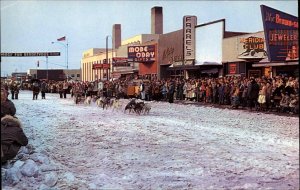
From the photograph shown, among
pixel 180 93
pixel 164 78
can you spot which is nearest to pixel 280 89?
pixel 180 93

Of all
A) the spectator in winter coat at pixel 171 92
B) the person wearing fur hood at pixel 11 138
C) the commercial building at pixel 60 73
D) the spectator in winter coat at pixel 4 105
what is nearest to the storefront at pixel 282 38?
the spectator in winter coat at pixel 4 105

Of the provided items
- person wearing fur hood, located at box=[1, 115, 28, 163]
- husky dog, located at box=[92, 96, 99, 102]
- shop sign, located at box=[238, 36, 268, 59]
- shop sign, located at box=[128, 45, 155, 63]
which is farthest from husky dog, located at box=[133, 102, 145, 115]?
shop sign, located at box=[238, 36, 268, 59]

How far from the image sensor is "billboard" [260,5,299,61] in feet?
4.88

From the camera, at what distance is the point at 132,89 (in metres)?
26.0

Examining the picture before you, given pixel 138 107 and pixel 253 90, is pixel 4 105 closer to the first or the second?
pixel 253 90

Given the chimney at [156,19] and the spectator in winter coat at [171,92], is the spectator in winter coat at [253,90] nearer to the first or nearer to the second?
the chimney at [156,19]

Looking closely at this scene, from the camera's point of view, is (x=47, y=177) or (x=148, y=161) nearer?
(x=47, y=177)

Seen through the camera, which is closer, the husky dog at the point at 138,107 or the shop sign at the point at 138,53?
the shop sign at the point at 138,53

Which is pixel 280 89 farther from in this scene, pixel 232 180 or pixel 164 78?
pixel 164 78

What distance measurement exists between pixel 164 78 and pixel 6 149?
21844mm

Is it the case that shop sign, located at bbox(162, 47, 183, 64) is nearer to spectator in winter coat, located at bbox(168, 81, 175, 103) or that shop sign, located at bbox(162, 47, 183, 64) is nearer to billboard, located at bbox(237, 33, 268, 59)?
spectator in winter coat, located at bbox(168, 81, 175, 103)

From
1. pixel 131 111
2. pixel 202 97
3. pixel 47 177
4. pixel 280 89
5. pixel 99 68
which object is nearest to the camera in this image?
pixel 280 89

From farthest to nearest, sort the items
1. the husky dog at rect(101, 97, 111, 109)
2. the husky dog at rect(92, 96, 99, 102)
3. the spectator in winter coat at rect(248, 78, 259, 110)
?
1. the husky dog at rect(92, 96, 99, 102)
2. the husky dog at rect(101, 97, 111, 109)
3. the spectator in winter coat at rect(248, 78, 259, 110)

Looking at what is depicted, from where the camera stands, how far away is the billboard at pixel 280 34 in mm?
1486
